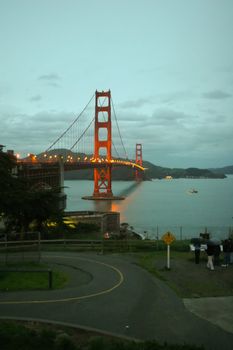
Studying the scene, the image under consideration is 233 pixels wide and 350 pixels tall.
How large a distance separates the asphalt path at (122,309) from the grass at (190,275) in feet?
1.33

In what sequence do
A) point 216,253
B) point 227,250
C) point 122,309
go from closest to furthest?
point 122,309 → point 227,250 → point 216,253

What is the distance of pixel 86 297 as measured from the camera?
32.4 feet

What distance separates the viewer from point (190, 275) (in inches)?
482

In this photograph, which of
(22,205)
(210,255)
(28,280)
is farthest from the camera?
(22,205)

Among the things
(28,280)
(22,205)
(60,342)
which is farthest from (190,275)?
(22,205)

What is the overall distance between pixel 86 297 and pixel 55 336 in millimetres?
3159

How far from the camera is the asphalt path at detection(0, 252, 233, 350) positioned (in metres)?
7.57

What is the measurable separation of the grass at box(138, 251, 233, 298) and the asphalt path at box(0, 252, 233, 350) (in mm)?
407

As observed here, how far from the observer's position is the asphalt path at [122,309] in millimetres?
7574

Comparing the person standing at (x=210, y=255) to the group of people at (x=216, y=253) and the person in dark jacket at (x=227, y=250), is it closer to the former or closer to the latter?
the group of people at (x=216, y=253)

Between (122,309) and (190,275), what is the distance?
379 centimetres

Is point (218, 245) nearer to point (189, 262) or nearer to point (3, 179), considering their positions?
point (189, 262)

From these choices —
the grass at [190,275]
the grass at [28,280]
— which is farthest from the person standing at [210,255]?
the grass at [28,280]

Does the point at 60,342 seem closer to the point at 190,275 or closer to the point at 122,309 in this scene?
the point at 122,309
